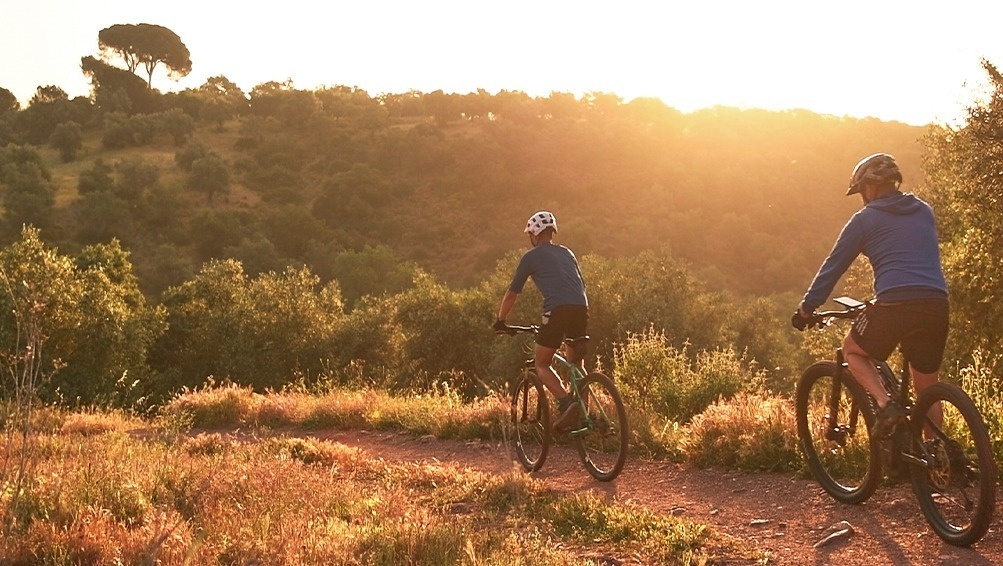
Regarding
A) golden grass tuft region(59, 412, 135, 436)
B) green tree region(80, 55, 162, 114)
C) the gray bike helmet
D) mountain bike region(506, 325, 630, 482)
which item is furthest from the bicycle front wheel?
green tree region(80, 55, 162, 114)

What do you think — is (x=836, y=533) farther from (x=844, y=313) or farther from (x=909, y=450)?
(x=844, y=313)

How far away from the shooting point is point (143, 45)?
303 ft

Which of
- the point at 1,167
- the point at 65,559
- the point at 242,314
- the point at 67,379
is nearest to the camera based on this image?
the point at 65,559

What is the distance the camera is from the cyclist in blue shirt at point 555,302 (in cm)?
750

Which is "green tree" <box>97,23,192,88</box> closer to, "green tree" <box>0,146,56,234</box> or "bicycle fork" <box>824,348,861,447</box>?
"green tree" <box>0,146,56,234</box>

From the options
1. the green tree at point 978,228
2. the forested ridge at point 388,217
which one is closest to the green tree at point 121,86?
the forested ridge at point 388,217

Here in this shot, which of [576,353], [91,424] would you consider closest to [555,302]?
[576,353]

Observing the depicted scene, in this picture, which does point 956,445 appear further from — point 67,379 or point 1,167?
point 1,167

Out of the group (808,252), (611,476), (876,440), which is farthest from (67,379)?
(808,252)

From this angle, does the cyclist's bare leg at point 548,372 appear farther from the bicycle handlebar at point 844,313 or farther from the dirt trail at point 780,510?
the bicycle handlebar at point 844,313

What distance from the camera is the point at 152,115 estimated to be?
78062 millimetres

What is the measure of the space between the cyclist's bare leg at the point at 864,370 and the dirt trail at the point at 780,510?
Result: 2.83 feet

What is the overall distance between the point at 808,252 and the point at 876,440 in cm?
6253

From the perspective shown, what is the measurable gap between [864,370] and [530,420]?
141 inches
